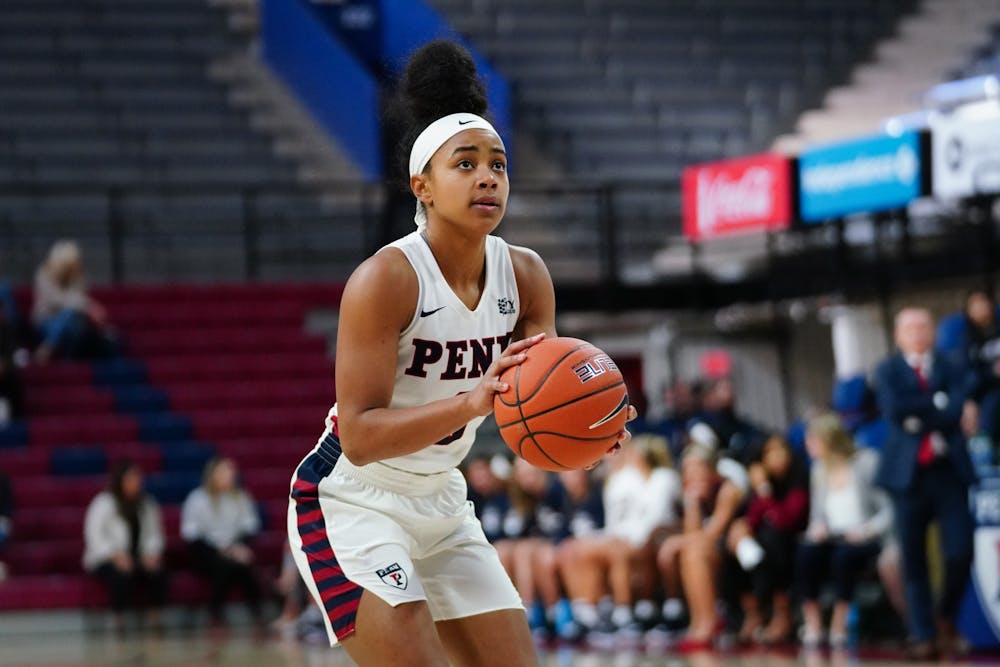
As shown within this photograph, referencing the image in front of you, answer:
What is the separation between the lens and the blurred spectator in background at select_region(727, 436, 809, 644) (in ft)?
29.9

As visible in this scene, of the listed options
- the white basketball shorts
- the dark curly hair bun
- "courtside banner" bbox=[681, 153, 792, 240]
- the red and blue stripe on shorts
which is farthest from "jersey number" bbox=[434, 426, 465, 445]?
"courtside banner" bbox=[681, 153, 792, 240]

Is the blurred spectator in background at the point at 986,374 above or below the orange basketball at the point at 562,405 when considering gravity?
below

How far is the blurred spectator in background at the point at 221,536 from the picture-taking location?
39.2 feet

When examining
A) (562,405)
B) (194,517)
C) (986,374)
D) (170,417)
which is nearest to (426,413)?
(562,405)

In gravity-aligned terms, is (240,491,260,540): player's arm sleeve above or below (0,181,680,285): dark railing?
below

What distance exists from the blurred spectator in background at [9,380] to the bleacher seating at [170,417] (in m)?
0.14

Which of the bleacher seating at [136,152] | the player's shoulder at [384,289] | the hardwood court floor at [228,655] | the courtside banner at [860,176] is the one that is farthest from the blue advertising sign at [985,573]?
the bleacher seating at [136,152]

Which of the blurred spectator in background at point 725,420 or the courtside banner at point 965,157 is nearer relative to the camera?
the courtside banner at point 965,157

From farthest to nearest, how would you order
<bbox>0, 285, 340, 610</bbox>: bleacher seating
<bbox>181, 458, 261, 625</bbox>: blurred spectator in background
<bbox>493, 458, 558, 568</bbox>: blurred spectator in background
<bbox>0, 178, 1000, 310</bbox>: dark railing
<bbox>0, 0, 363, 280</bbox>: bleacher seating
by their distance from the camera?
<bbox>0, 0, 363, 280</bbox>: bleacher seating, <bbox>0, 178, 1000, 310</bbox>: dark railing, <bbox>0, 285, 340, 610</bbox>: bleacher seating, <bbox>181, 458, 261, 625</bbox>: blurred spectator in background, <bbox>493, 458, 558, 568</bbox>: blurred spectator in background

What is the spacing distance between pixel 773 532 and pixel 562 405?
6.03 metres

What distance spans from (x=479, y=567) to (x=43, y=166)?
13.0m

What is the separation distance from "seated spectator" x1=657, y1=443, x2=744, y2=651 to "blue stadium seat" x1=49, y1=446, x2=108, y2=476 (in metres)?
5.36

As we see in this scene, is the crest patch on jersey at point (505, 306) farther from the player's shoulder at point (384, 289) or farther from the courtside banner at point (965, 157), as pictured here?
the courtside banner at point (965, 157)

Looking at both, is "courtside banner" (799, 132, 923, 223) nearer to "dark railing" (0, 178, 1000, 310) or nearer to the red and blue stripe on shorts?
"dark railing" (0, 178, 1000, 310)
